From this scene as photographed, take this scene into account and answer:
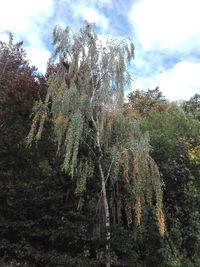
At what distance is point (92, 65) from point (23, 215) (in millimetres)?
4078

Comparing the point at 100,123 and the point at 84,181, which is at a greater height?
the point at 100,123

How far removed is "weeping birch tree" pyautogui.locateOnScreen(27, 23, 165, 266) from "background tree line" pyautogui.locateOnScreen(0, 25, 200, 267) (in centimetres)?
2

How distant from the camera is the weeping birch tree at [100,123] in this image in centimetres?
739

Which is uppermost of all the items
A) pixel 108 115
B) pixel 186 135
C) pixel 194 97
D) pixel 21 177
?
pixel 194 97

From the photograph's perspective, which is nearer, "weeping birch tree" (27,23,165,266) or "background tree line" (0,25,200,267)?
"weeping birch tree" (27,23,165,266)

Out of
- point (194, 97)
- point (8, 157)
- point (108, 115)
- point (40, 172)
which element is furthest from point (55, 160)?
→ point (194, 97)

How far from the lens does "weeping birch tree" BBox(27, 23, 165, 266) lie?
7395mm

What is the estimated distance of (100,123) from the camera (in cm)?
804

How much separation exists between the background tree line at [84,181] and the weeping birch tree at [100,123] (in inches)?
0.9

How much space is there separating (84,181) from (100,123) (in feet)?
4.49

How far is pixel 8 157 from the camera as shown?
31.1 ft

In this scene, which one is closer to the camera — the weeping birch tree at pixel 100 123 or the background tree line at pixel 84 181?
the weeping birch tree at pixel 100 123

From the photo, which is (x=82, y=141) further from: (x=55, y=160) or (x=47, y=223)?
(x=47, y=223)

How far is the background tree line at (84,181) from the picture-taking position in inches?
303
